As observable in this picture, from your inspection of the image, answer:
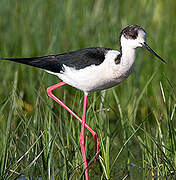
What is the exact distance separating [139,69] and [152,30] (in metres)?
0.78

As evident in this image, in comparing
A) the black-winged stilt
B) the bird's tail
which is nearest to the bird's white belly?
the black-winged stilt

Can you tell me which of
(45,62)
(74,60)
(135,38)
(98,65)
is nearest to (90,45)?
(45,62)

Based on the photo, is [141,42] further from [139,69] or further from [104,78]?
[139,69]

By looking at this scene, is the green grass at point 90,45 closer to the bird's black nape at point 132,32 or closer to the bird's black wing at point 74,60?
the bird's black wing at point 74,60

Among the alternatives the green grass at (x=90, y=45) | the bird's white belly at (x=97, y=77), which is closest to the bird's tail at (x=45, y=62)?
the bird's white belly at (x=97, y=77)

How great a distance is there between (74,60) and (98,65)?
0.88 ft

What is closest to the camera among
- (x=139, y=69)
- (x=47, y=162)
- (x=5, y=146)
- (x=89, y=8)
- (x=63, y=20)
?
(x=5, y=146)

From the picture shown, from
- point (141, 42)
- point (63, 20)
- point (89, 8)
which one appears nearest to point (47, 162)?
point (141, 42)

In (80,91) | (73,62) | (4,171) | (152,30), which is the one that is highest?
(152,30)

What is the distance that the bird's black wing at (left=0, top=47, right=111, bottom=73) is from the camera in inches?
145

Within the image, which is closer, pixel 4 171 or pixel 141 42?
pixel 4 171

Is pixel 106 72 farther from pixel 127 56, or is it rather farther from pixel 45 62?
pixel 45 62

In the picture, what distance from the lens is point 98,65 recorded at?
3629mm

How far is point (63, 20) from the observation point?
5707 millimetres
